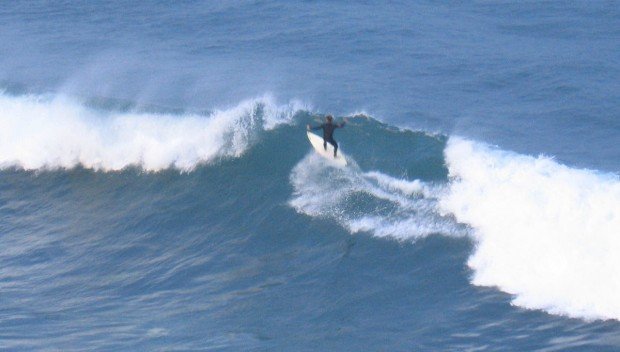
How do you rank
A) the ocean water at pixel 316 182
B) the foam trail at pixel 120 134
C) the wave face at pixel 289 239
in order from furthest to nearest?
1. the foam trail at pixel 120 134
2. the ocean water at pixel 316 182
3. the wave face at pixel 289 239

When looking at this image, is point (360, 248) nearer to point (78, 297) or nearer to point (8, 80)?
point (78, 297)

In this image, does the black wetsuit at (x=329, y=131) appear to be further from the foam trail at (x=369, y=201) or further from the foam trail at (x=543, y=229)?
the foam trail at (x=543, y=229)

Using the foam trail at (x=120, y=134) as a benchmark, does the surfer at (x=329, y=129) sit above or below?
below

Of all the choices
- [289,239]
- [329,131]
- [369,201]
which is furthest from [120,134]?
[369,201]

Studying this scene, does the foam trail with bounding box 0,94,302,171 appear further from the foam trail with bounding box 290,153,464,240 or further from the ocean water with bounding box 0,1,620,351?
the foam trail with bounding box 290,153,464,240

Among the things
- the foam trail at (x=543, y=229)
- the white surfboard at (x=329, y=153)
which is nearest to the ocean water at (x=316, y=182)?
the foam trail at (x=543, y=229)

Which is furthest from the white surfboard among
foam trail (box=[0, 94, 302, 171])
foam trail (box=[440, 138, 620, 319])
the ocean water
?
foam trail (box=[440, 138, 620, 319])

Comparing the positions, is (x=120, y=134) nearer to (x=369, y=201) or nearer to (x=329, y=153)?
(x=329, y=153)
